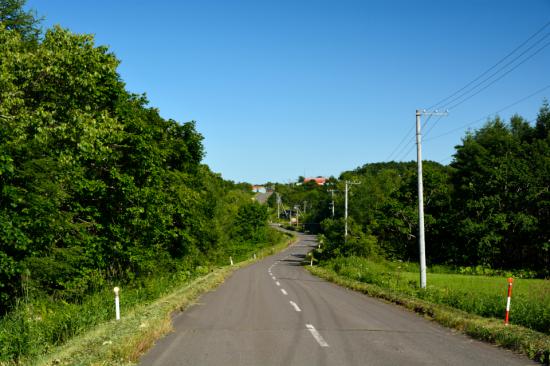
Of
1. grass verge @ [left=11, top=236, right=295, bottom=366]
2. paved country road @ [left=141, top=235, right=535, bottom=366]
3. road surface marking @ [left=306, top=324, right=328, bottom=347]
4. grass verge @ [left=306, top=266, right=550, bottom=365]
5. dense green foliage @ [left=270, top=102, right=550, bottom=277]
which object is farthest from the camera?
dense green foliage @ [left=270, top=102, right=550, bottom=277]

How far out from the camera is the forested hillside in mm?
13672

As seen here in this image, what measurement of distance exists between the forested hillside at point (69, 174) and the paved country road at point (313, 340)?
567 cm

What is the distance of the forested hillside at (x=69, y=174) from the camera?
44.9 ft

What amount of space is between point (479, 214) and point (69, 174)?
44.8 m

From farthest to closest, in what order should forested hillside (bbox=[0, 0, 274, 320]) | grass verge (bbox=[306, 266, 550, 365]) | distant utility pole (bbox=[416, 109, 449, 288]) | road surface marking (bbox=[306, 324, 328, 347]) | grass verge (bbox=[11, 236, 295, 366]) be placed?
distant utility pole (bbox=[416, 109, 449, 288])
forested hillside (bbox=[0, 0, 274, 320])
road surface marking (bbox=[306, 324, 328, 347])
grass verge (bbox=[306, 266, 550, 365])
grass verge (bbox=[11, 236, 295, 366])

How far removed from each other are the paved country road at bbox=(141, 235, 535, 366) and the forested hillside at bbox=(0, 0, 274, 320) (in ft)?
18.6

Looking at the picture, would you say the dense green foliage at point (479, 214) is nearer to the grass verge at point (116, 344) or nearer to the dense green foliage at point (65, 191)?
the dense green foliage at point (65, 191)

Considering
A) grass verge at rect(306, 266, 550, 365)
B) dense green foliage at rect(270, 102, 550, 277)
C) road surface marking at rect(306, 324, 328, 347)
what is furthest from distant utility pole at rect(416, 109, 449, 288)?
dense green foliage at rect(270, 102, 550, 277)

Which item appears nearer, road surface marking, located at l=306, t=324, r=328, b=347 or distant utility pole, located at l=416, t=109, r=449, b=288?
road surface marking, located at l=306, t=324, r=328, b=347

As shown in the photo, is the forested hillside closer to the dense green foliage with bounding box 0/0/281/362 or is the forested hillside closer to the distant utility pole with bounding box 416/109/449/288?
the dense green foliage with bounding box 0/0/281/362

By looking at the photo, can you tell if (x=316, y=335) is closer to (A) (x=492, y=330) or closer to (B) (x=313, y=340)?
(B) (x=313, y=340)

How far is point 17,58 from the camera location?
44.7 ft

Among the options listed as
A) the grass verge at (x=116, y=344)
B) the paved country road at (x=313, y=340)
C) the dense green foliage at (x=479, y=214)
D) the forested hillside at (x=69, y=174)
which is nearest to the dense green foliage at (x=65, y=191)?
the forested hillside at (x=69, y=174)

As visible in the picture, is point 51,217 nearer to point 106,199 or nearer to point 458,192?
point 106,199
